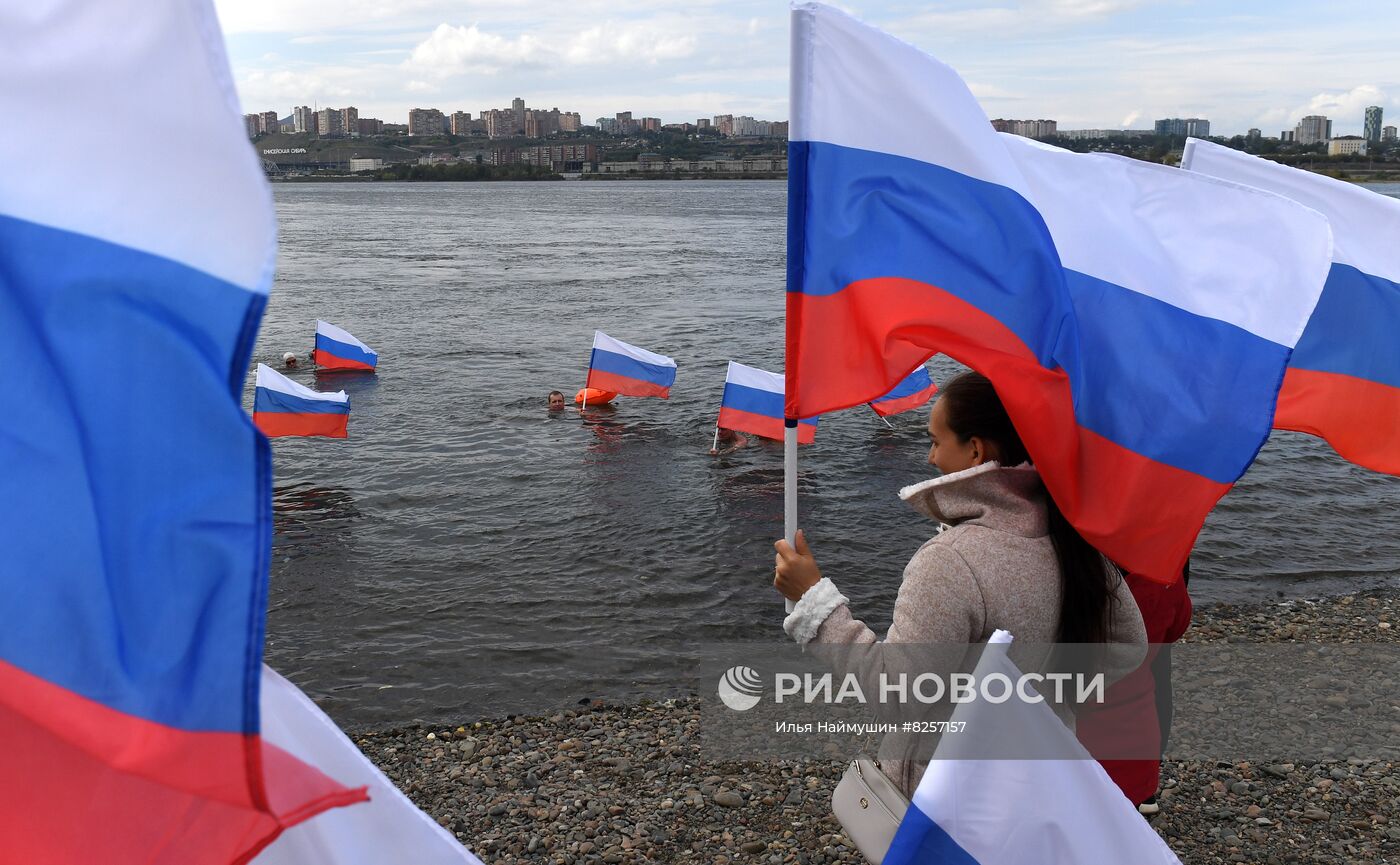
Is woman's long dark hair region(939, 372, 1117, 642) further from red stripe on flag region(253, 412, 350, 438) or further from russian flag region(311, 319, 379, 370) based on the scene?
russian flag region(311, 319, 379, 370)

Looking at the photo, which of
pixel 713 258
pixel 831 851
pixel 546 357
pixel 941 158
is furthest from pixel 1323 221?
pixel 713 258

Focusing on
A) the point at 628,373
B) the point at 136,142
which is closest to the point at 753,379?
the point at 628,373

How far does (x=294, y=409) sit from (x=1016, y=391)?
1570cm

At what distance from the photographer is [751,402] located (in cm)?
1867

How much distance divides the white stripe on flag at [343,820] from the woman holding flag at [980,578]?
3.91 ft

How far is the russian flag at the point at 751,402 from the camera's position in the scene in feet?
60.6

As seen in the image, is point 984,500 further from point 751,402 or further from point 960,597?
point 751,402

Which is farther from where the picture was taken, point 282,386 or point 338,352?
point 338,352

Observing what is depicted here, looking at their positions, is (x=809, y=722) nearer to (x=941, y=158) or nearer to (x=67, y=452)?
(x=941, y=158)

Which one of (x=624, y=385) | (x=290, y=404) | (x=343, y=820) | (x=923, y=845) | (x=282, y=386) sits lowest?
(x=624, y=385)

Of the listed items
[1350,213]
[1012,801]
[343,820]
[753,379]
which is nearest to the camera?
[343,820]

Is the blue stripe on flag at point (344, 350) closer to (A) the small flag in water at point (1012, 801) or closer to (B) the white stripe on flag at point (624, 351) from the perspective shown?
(B) the white stripe on flag at point (624, 351)

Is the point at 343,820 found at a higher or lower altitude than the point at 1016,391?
lower

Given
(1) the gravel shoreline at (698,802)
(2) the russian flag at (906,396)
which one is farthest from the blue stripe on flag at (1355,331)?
(2) the russian flag at (906,396)
